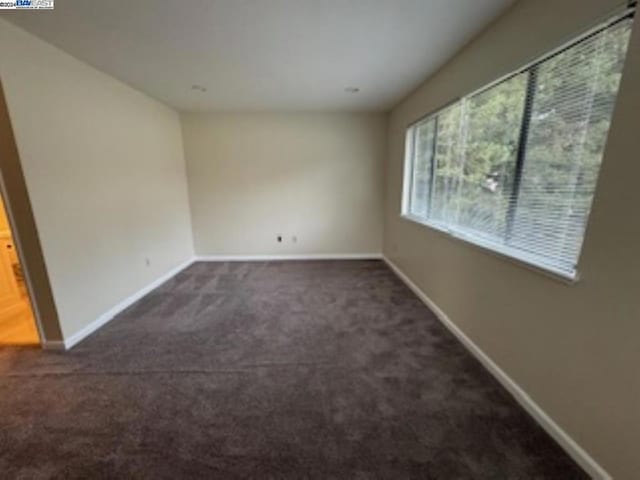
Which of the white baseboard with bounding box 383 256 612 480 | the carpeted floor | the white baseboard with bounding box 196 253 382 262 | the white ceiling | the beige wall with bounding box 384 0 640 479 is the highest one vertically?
the white ceiling

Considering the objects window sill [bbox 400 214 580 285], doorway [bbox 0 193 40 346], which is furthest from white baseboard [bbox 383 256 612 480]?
doorway [bbox 0 193 40 346]

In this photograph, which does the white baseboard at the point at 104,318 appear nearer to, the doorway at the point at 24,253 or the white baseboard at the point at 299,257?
the doorway at the point at 24,253

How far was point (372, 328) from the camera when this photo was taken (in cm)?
265

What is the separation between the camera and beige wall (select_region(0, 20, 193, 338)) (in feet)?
6.78

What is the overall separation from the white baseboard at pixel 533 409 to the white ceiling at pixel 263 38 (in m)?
2.31

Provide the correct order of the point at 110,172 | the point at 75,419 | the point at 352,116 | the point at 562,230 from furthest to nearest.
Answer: the point at 352,116 → the point at 110,172 → the point at 75,419 → the point at 562,230

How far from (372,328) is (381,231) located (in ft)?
8.38

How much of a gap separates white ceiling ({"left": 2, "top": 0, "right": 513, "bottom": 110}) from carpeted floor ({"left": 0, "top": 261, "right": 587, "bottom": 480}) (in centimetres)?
236

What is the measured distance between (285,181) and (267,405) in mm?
3556

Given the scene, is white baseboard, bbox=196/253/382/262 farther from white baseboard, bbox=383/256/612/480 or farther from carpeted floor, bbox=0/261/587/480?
white baseboard, bbox=383/256/612/480

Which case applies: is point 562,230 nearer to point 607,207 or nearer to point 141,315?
point 607,207

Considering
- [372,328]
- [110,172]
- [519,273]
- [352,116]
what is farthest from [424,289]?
[110,172]

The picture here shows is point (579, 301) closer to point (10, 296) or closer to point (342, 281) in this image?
point (342, 281)

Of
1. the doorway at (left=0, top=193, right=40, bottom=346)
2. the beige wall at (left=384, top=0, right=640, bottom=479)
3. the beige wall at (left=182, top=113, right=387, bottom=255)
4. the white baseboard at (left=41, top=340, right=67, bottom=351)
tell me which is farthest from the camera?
the beige wall at (left=182, top=113, right=387, bottom=255)
